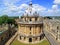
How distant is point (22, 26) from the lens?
1051 inches

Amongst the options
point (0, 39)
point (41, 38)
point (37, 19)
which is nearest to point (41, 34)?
point (41, 38)

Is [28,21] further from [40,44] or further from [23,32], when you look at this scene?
[40,44]

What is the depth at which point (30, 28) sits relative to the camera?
2670cm

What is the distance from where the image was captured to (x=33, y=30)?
26703 millimetres

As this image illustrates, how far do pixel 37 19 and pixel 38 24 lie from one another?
4.64 ft

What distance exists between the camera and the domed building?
26.2 meters

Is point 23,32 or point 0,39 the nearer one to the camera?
point 23,32

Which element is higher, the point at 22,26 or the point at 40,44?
the point at 22,26

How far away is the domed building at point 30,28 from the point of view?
26.2m

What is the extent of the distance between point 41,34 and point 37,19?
107 inches

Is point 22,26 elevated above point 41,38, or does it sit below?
above

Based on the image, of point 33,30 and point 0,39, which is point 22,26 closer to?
point 33,30

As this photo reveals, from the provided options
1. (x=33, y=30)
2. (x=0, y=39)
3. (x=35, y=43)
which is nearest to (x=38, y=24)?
(x=33, y=30)

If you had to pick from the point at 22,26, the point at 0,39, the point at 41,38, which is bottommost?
the point at 0,39
